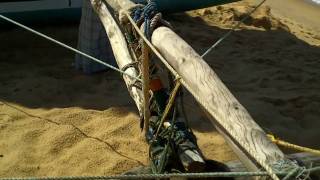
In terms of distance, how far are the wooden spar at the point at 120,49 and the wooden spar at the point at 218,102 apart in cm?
56

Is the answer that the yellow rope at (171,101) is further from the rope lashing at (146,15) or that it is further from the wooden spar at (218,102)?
the rope lashing at (146,15)

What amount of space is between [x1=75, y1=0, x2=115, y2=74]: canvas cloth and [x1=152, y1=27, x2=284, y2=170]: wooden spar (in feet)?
8.87

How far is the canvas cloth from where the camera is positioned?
17.5 feet

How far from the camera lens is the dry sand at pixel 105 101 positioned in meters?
4.04

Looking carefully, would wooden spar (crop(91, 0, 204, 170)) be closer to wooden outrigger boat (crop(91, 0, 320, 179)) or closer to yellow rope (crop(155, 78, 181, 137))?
wooden outrigger boat (crop(91, 0, 320, 179))

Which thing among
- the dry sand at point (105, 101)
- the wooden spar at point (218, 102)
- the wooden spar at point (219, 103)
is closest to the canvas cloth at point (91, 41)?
the dry sand at point (105, 101)

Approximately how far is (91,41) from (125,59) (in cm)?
193

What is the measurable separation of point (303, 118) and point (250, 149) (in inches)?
119

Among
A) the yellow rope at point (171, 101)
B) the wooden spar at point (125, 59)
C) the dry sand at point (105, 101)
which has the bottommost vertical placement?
the dry sand at point (105, 101)

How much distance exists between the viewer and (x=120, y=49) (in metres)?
3.64

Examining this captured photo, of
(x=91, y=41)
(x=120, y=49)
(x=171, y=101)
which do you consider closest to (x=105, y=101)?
(x=91, y=41)

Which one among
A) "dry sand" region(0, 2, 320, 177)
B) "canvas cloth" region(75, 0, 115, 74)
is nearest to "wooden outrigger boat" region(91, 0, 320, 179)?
A: "dry sand" region(0, 2, 320, 177)

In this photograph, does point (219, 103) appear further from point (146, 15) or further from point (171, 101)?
point (146, 15)

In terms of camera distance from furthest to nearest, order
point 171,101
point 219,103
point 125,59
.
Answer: point 125,59 < point 171,101 < point 219,103
